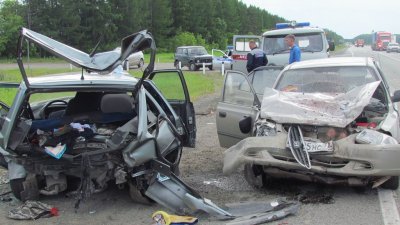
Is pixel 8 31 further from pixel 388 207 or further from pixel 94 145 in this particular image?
pixel 388 207

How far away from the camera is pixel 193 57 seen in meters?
34.5

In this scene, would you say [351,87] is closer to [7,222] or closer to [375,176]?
[375,176]

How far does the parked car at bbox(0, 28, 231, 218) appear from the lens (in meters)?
5.22

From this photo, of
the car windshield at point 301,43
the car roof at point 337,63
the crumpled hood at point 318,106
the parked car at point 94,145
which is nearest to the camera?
the parked car at point 94,145

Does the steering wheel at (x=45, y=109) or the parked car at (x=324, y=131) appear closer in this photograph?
the parked car at (x=324, y=131)

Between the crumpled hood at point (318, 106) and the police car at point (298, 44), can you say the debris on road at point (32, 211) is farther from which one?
the police car at point (298, 44)

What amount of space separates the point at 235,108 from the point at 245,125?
518 mm

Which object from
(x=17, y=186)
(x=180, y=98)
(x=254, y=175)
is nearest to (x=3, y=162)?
(x=17, y=186)

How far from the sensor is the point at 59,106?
7.50 metres

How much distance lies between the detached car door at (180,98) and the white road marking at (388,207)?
2.50 meters

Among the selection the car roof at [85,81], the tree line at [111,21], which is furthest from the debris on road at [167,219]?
the tree line at [111,21]

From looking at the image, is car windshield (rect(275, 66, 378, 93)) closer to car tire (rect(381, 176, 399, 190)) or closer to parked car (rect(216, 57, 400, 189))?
parked car (rect(216, 57, 400, 189))

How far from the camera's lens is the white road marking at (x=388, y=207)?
486cm

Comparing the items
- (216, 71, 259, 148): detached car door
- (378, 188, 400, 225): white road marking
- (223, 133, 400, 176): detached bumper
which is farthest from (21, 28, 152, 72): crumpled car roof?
(378, 188, 400, 225): white road marking
